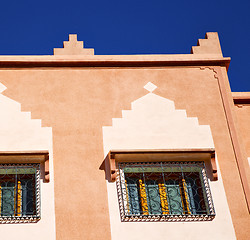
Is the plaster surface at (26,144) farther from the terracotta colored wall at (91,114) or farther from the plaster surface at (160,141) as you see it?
the plaster surface at (160,141)

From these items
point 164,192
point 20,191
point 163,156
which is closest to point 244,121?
point 163,156

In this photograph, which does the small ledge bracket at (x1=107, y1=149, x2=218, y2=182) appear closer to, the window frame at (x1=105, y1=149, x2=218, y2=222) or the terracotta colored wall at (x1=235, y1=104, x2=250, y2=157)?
the window frame at (x1=105, y1=149, x2=218, y2=222)

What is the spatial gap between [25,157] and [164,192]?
7.25 ft

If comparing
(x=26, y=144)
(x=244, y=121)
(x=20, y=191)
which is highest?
(x=244, y=121)

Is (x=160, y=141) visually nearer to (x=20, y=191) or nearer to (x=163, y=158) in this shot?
(x=163, y=158)

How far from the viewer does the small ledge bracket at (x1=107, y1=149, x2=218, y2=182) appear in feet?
33.8

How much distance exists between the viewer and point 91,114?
428 inches

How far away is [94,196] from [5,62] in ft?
9.70

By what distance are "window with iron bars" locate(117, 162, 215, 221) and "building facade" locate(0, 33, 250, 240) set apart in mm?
16

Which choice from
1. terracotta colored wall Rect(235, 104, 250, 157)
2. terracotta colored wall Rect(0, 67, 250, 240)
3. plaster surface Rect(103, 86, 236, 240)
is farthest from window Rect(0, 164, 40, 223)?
terracotta colored wall Rect(235, 104, 250, 157)

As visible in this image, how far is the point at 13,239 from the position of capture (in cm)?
940

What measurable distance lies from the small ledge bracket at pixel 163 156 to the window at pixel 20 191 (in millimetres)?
1196

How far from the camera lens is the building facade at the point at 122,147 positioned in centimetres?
976

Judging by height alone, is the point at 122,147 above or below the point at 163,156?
above
